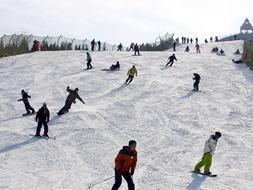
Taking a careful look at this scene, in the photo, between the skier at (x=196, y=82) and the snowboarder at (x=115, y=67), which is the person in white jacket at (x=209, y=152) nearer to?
the skier at (x=196, y=82)

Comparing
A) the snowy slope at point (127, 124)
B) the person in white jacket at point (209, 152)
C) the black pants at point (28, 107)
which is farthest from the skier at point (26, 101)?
the person in white jacket at point (209, 152)

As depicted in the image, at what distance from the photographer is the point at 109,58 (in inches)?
1553

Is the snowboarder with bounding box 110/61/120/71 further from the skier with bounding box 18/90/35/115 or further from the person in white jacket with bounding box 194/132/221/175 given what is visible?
the person in white jacket with bounding box 194/132/221/175

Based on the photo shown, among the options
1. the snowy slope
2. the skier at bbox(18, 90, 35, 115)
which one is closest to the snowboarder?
the snowy slope

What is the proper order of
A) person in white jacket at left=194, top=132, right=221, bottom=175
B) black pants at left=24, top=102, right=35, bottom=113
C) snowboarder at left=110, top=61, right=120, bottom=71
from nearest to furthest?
person in white jacket at left=194, top=132, right=221, bottom=175, black pants at left=24, top=102, right=35, bottom=113, snowboarder at left=110, top=61, right=120, bottom=71

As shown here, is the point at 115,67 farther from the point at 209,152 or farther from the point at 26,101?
the point at 209,152

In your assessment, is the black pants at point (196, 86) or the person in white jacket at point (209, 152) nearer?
the person in white jacket at point (209, 152)

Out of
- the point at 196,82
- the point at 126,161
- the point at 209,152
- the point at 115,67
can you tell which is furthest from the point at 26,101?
the point at 115,67

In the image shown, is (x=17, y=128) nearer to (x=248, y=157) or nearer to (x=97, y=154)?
(x=97, y=154)

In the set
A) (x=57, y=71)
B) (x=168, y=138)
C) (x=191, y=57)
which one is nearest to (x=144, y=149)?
(x=168, y=138)

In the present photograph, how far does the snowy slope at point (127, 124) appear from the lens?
14.0 metres

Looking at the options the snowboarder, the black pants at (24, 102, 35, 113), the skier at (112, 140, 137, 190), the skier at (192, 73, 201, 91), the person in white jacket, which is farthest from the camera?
the snowboarder

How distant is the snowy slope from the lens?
551 inches

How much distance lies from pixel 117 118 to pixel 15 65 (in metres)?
16.3
